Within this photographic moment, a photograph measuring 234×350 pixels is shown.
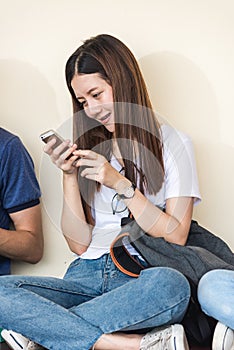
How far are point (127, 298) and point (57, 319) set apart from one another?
6.1 inches

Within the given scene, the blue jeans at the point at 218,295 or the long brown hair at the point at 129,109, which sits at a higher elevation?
the long brown hair at the point at 129,109

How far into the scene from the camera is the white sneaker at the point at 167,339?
4.50 feet

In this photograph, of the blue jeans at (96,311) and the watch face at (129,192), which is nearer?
the blue jeans at (96,311)

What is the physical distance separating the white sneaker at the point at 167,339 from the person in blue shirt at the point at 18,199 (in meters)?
0.50

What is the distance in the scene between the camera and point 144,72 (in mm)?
1906

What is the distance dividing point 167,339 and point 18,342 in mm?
365

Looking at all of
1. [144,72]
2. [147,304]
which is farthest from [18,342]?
[144,72]

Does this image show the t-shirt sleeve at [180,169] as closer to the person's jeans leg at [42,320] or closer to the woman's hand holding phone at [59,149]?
the woman's hand holding phone at [59,149]

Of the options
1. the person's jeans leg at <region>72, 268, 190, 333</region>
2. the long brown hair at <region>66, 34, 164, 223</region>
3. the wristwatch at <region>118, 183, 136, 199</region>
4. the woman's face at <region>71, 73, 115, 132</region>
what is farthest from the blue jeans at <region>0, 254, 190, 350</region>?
the woman's face at <region>71, 73, 115, 132</region>

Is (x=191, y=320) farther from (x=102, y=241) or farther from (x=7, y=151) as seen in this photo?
(x=7, y=151)

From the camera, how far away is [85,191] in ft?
5.74

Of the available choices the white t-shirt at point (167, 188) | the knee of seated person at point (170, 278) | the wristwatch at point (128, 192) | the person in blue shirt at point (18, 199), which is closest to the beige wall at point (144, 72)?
the person in blue shirt at point (18, 199)

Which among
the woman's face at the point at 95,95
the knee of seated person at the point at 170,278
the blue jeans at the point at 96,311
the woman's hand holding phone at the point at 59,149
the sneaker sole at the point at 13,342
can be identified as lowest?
the sneaker sole at the point at 13,342

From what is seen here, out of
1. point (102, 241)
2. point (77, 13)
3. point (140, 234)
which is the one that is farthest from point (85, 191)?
point (77, 13)
